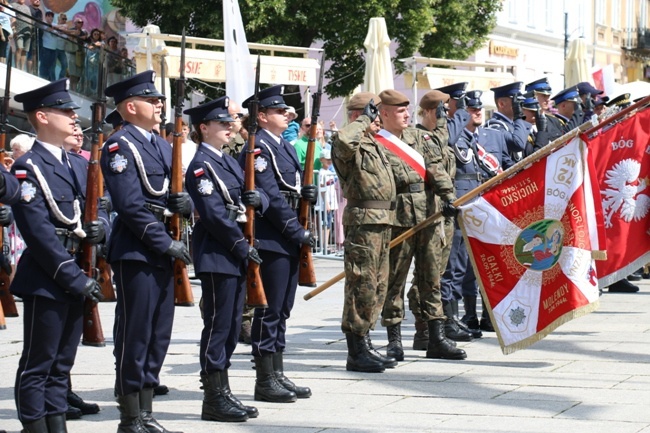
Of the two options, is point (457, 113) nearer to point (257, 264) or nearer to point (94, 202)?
point (257, 264)

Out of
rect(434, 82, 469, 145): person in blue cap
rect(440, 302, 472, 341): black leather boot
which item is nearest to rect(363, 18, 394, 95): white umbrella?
rect(434, 82, 469, 145): person in blue cap

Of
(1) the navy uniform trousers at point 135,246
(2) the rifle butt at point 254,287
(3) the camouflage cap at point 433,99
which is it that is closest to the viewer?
(1) the navy uniform trousers at point 135,246

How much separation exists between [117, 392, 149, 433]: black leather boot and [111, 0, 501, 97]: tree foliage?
22852 mm

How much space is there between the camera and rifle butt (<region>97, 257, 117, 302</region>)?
7102 millimetres

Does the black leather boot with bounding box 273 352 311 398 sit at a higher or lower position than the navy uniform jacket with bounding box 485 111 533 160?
lower

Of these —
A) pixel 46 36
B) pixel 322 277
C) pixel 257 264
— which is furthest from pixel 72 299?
pixel 46 36

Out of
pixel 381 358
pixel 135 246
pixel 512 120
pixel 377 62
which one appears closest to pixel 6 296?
pixel 135 246

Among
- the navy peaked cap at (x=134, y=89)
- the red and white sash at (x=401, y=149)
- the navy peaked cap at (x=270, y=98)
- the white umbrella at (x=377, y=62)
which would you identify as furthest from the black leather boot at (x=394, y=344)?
the white umbrella at (x=377, y=62)

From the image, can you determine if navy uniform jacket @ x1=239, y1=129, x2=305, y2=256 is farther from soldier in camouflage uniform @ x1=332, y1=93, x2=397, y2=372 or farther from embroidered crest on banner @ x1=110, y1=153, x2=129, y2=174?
embroidered crest on banner @ x1=110, y1=153, x2=129, y2=174

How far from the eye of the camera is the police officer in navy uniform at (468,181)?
11.0 meters

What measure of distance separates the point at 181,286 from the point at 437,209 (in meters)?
3.47

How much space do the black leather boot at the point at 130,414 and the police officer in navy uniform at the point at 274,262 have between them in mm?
1355

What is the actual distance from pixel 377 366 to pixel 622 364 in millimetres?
1759

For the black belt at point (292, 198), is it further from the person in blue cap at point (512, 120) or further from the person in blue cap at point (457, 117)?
the person in blue cap at point (512, 120)
